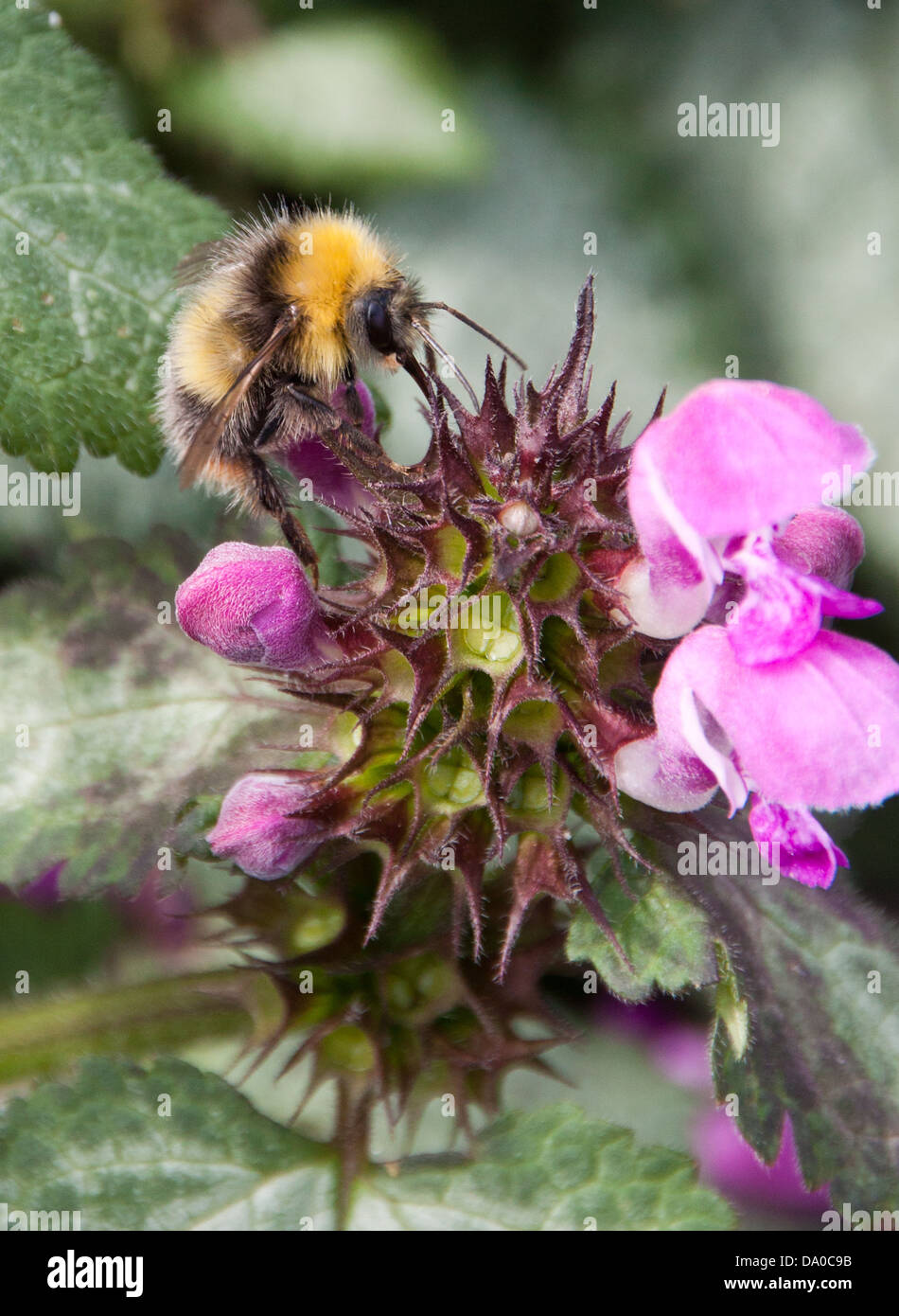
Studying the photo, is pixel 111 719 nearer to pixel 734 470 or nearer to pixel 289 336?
pixel 289 336

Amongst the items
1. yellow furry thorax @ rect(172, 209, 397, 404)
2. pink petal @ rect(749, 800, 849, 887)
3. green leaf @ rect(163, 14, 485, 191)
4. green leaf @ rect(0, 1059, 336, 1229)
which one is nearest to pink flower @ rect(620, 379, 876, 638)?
pink petal @ rect(749, 800, 849, 887)

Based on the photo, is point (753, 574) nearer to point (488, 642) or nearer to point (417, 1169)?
point (488, 642)

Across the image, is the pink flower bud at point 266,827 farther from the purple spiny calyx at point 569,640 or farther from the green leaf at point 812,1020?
the green leaf at point 812,1020

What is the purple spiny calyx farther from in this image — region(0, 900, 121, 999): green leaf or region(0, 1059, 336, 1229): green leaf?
region(0, 900, 121, 999): green leaf

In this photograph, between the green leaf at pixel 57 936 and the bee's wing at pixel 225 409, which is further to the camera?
the green leaf at pixel 57 936

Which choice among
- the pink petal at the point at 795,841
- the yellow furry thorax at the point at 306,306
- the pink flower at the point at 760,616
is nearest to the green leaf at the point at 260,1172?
the pink petal at the point at 795,841
